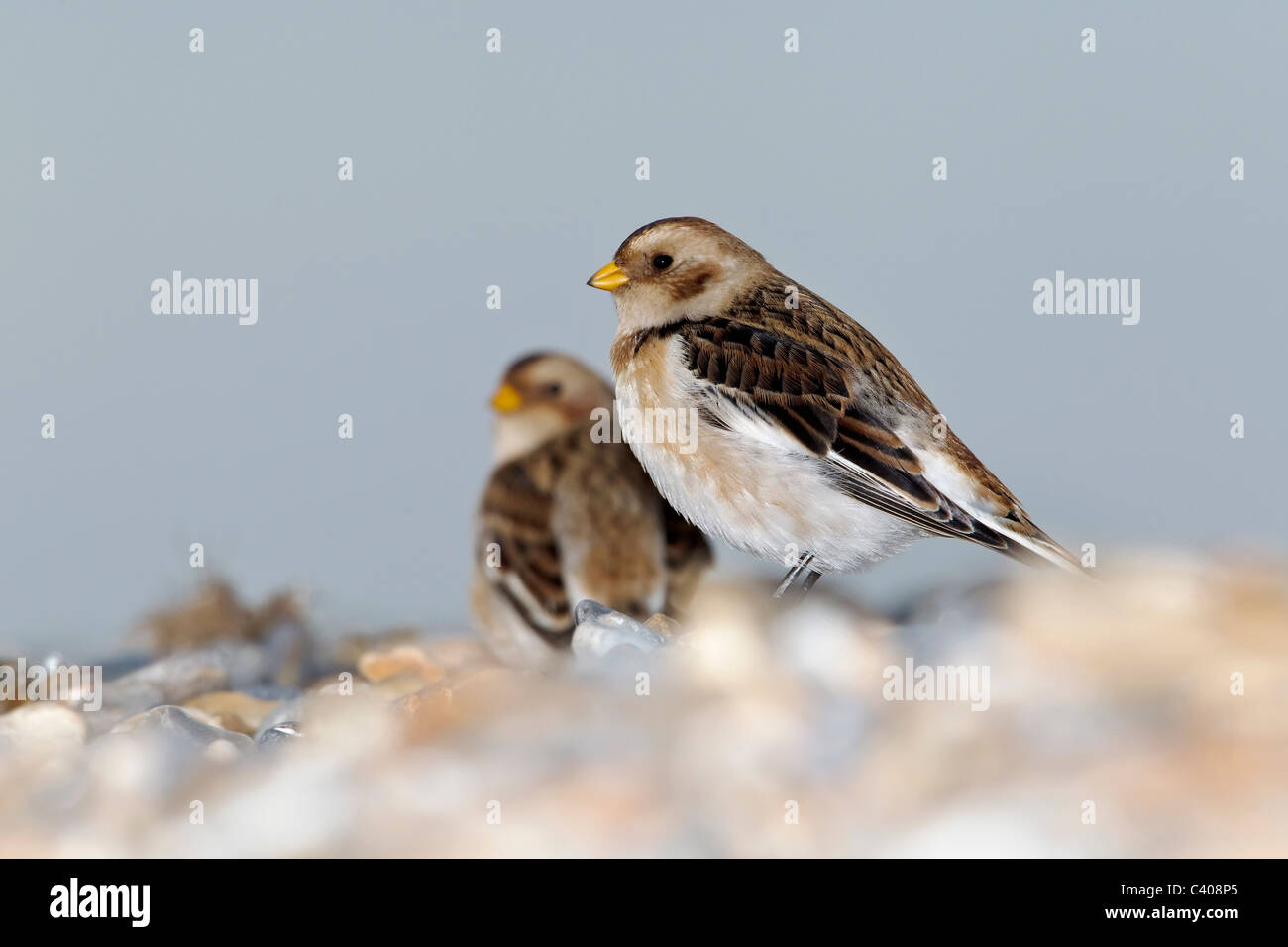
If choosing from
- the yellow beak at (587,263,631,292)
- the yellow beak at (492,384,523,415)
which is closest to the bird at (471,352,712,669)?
the yellow beak at (492,384,523,415)

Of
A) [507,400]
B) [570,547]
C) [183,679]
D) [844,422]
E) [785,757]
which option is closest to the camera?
[785,757]

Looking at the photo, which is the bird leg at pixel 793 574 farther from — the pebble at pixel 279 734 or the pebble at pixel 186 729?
the pebble at pixel 186 729

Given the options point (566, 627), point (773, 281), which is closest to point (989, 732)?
point (773, 281)

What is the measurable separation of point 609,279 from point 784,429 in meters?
0.69

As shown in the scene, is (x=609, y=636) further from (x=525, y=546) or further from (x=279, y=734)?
(x=525, y=546)

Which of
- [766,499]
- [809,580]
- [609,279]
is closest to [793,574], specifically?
[809,580]

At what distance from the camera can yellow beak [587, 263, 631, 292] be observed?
363 cm

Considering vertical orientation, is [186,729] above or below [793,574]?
below

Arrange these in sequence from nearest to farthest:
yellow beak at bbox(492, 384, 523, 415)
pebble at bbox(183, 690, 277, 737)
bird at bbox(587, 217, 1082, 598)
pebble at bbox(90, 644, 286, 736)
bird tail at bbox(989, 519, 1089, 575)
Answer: bird tail at bbox(989, 519, 1089, 575) < bird at bbox(587, 217, 1082, 598) < pebble at bbox(183, 690, 277, 737) < pebble at bbox(90, 644, 286, 736) < yellow beak at bbox(492, 384, 523, 415)

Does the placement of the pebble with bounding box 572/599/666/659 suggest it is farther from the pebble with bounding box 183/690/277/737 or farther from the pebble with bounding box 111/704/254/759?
the pebble with bounding box 183/690/277/737

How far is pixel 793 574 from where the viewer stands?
3.49 meters

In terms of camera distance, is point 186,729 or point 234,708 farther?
point 234,708

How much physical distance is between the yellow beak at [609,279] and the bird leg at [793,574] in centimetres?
88

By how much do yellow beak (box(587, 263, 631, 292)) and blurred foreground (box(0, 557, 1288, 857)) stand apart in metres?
0.98
